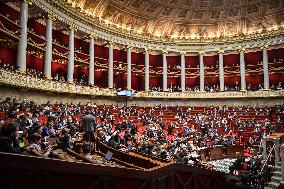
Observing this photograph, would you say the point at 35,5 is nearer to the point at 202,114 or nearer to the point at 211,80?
the point at 202,114

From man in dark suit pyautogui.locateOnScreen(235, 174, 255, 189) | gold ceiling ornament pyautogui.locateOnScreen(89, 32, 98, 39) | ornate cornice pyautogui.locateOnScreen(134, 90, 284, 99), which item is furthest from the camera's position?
ornate cornice pyautogui.locateOnScreen(134, 90, 284, 99)

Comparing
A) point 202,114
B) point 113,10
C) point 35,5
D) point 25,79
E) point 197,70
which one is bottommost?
point 202,114

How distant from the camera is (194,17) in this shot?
34938mm

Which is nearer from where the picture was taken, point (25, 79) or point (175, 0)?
point (25, 79)

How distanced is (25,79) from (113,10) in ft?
49.5

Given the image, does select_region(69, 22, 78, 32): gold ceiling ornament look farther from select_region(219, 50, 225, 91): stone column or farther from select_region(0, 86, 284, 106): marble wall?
select_region(219, 50, 225, 91): stone column

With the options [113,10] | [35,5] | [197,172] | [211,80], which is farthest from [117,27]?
[197,172]

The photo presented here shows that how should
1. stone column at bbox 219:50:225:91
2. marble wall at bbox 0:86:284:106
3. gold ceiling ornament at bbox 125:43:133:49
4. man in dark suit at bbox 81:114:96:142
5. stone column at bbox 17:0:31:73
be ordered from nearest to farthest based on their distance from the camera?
man in dark suit at bbox 81:114:96:142, marble wall at bbox 0:86:284:106, stone column at bbox 17:0:31:73, gold ceiling ornament at bbox 125:43:133:49, stone column at bbox 219:50:225:91

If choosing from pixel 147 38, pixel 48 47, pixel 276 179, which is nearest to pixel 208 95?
pixel 147 38

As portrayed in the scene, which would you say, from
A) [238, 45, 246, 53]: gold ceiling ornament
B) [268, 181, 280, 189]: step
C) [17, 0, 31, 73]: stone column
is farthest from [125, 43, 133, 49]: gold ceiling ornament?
[268, 181, 280, 189]: step

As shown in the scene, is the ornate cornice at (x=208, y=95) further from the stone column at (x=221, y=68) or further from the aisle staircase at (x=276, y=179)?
the aisle staircase at (x=276, y=179)

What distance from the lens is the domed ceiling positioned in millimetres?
31531

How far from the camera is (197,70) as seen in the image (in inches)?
1443

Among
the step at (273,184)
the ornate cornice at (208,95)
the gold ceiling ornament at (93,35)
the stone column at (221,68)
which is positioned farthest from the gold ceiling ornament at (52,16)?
the stone column at (221,68)
